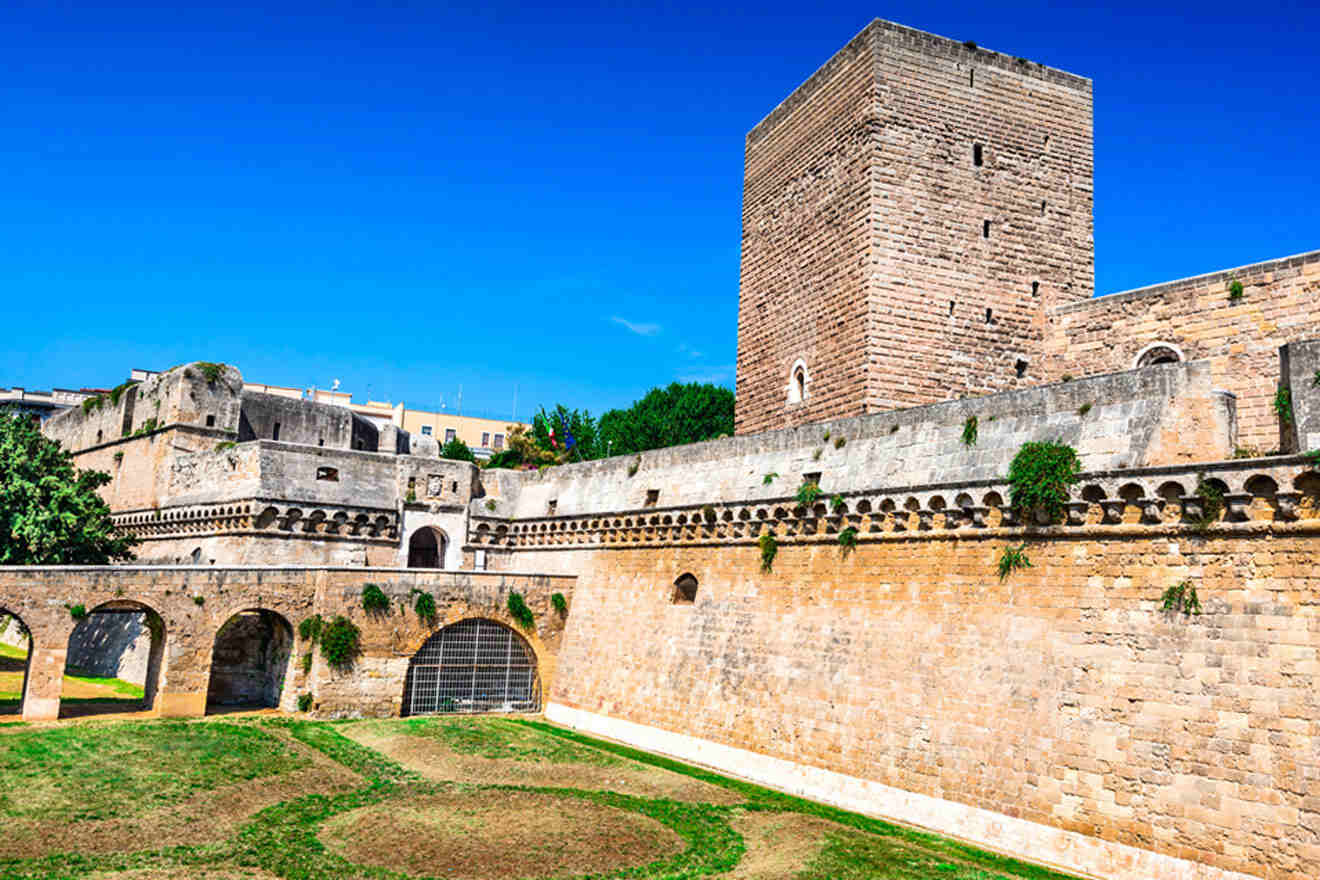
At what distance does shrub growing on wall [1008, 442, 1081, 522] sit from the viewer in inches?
522

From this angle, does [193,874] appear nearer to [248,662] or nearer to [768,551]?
[768,551]

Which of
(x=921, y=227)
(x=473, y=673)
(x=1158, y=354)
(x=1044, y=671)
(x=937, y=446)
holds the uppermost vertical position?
(x=921, y=227)

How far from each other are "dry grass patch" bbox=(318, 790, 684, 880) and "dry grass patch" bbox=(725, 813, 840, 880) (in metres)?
0.94

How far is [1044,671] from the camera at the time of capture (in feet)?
42.8

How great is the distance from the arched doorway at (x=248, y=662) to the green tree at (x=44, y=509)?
5445 mm

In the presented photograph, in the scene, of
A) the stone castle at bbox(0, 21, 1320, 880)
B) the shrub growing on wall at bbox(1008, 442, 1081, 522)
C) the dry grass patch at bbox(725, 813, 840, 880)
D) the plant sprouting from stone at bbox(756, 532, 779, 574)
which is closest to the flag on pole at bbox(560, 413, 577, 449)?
the stone castle at bbox(0, 21, 1320, 880)

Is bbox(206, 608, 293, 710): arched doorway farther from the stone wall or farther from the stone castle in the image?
the stone wall

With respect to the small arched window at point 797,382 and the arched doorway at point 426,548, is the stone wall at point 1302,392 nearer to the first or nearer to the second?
the small arched window at point 797,382

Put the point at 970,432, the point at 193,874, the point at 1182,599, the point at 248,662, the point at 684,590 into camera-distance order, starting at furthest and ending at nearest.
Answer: the point at 248,662
the point at 684,590
the point at 970,432
the point at 1182,599
the point at 193,874

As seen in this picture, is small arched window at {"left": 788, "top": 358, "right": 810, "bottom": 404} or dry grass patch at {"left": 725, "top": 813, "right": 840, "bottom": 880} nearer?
dry grass patch at {"left": 725, "top": 813, "right": 840, "bottom": 880}

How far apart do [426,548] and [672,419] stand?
21.5 m

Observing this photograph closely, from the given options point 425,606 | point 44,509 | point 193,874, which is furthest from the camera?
point 44,509

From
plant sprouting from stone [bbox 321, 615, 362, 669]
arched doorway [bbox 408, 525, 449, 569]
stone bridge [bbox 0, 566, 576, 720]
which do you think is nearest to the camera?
stone bridge [bbox 0, 566, 576, 720]

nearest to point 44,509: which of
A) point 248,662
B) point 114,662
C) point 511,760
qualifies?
point 114,662
